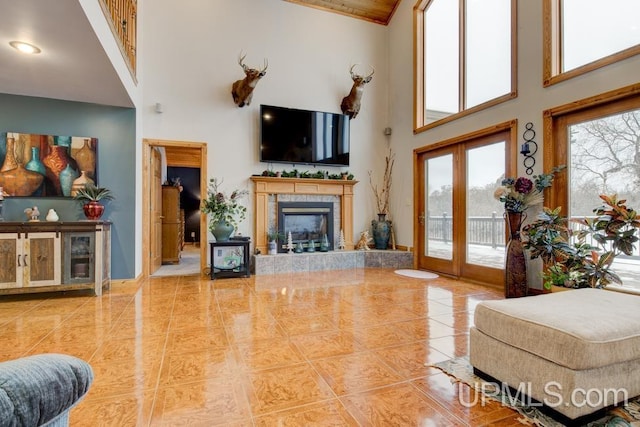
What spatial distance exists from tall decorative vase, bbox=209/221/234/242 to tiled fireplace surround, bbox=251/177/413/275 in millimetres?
638

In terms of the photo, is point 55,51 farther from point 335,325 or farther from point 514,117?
point 514,117

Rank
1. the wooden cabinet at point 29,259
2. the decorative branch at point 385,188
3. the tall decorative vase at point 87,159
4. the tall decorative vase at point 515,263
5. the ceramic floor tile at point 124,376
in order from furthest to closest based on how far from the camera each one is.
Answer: the decorative branch at point 385,188, the tall decorative vase at point 87,159, the tall decorative vase at point 515,263, the wooden cabinet at point 29,259, the ceramic floor tile at point 124,376

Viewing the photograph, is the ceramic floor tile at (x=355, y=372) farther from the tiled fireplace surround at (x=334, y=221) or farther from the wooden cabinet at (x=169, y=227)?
the wooden cabinet at (x=169, y=227)

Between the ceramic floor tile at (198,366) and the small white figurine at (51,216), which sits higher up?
the small white figurine at (51,216)

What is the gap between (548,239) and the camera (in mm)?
3209

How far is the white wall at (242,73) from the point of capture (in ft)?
16.1

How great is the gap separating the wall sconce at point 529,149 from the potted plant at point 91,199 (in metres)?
5.25

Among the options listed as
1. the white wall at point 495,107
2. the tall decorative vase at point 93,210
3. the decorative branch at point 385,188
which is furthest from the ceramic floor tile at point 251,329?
the decorative branch at point 385,188

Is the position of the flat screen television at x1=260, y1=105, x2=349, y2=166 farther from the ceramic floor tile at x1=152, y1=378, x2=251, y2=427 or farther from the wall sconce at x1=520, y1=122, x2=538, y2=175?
the ceramic floor tile at x1=152, y1=378, x2=251, y2=427

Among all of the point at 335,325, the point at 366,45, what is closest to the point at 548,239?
the point at 335,325

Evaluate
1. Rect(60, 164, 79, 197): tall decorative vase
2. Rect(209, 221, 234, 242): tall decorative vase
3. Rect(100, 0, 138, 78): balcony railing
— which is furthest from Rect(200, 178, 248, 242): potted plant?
Rect(100, 0, 138, 78): balcony railing

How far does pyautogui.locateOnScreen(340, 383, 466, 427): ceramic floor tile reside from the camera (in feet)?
4.90

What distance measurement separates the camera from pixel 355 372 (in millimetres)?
1951

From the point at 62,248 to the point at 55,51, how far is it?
210cm
